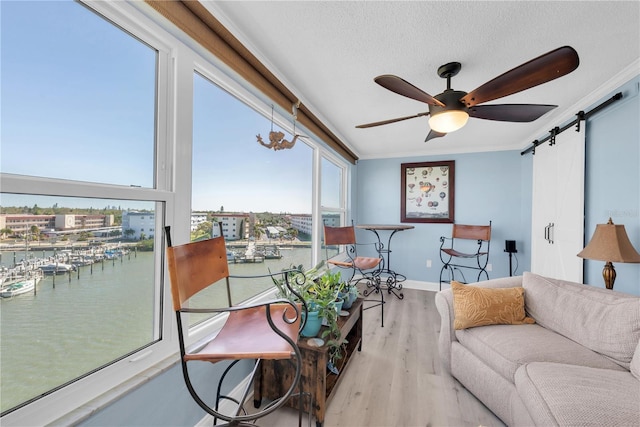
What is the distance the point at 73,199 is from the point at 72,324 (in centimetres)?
49

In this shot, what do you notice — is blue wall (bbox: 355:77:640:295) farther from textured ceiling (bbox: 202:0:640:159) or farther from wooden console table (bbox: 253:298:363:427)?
wooden console table (bbox: 253:298:363:427)

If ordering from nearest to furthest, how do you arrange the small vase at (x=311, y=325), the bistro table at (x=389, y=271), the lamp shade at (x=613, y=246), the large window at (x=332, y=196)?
the small vase at (x=311, y=325)
the lamp shade at (x=613, y=246)
the large window at (x=332, y=196)
the bistro table at (x=389, y=271)

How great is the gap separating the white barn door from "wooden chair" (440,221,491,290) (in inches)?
23.2

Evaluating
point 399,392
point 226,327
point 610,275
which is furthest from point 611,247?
point 226,327

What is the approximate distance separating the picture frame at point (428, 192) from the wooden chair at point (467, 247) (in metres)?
0.31

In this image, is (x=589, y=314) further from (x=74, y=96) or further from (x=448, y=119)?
(x=74, y=96)

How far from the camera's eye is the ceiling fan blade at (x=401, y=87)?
1331 mm

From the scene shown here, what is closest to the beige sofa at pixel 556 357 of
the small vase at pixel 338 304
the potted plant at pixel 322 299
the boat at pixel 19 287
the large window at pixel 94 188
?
the small vase at pixel 338 304

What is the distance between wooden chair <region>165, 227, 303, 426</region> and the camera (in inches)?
36.7

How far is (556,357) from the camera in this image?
4.41 ft

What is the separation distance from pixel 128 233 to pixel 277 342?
859mm

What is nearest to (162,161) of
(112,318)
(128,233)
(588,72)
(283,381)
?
(128,233)

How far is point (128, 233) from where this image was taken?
1.17 m

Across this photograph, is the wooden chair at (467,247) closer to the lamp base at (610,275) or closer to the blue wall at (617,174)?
the blue wall at (617,174)
